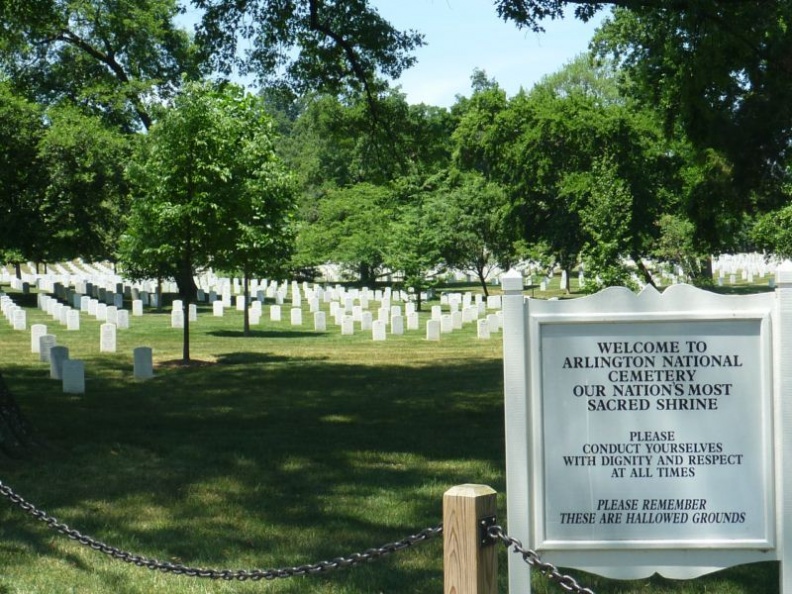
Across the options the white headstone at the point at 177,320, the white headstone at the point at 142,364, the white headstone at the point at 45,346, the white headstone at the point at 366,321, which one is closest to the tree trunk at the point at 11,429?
the white headstone at the point at 142,364

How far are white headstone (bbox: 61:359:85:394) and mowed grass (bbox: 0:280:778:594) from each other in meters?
0.17

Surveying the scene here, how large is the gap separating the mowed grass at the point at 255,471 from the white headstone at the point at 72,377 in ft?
0.56

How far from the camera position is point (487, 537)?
15.4 ft

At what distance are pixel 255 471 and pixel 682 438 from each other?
615cm

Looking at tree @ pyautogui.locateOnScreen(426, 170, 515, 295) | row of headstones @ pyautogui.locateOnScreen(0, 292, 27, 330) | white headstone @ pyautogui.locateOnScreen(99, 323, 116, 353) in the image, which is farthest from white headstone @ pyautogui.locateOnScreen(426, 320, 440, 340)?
tree @ pyautogui.locateOnScreen(426, 170, 515, 295)

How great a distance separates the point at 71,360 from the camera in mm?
17266

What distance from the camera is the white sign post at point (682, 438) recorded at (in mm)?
5336

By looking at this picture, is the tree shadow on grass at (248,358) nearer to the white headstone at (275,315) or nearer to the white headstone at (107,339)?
the white headstone at (107,339)

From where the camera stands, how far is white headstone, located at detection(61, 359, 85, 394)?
56.4 ft

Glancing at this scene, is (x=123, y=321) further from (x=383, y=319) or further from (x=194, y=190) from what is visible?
(x=194, y=190)

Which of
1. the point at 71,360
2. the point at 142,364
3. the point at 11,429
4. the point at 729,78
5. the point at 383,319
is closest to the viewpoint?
the point at 11,429

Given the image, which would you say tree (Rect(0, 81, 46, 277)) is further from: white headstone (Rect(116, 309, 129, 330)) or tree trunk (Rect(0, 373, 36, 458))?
tree trunk (Rect(0, 373, 36, 458))

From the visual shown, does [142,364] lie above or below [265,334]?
below

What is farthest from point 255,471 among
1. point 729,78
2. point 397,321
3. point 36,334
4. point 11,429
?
point 397,321
